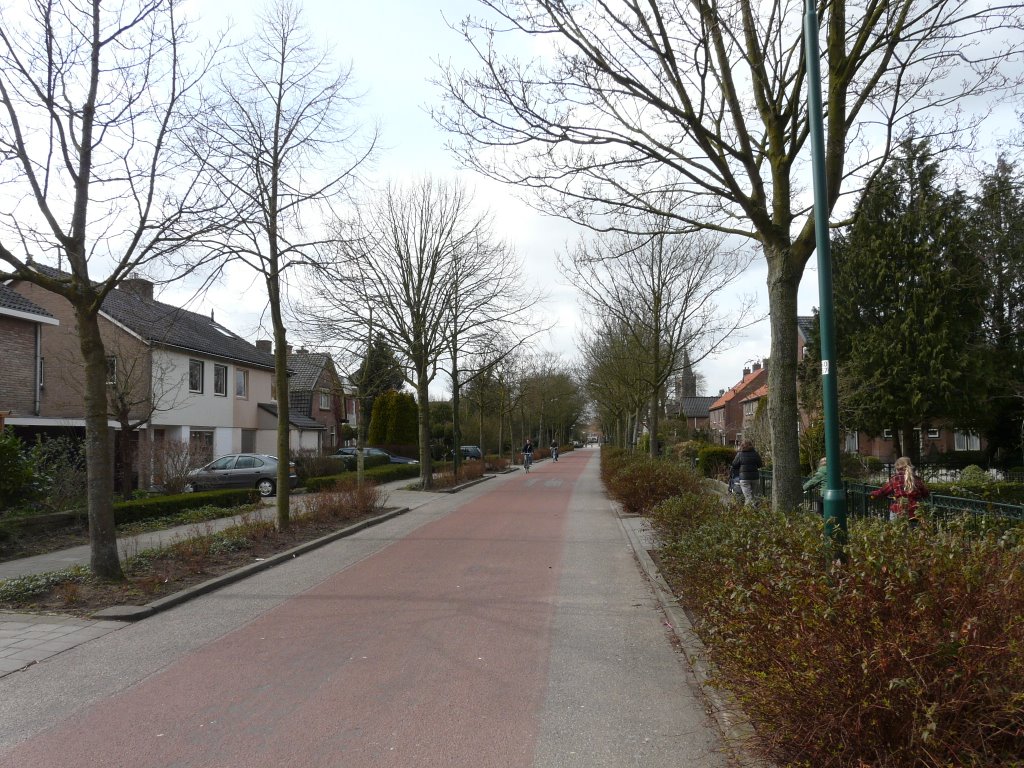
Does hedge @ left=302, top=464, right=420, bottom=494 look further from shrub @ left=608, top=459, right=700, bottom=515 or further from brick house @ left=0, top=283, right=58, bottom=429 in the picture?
shrub @ left=608, top=459, right=700, bottom=515

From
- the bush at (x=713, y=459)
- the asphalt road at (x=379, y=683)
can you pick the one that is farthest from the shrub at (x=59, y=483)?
the bush at (x=713, y=459)

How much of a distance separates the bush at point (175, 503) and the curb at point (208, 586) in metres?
4.49

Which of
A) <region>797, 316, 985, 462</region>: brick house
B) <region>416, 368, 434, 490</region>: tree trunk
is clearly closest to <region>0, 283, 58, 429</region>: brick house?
<region>416, 368, 434, 490</region>: tree trunk

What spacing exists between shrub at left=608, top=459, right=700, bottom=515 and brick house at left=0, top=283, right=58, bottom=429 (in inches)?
595

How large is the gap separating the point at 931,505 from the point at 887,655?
21.3 ft

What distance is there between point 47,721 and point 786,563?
14.8 ft

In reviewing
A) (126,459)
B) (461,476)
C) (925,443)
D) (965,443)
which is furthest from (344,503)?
(965,443)

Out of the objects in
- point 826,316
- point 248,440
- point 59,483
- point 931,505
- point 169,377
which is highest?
point 169,377

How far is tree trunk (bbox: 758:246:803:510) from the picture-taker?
8.82 m

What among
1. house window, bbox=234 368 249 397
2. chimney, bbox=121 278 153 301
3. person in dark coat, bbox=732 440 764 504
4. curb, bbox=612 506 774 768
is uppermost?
house window, bbox=234 368 249 397

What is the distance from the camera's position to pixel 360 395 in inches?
888

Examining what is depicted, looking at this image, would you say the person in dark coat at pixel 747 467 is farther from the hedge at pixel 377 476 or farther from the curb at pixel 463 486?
the hedge at pixel 377 476

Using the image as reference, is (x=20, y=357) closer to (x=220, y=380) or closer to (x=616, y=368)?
(x=220, y=380)

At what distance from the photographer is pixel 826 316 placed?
5.67m
